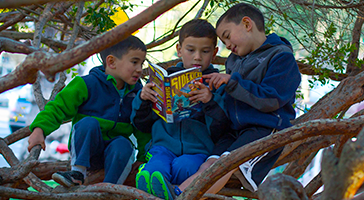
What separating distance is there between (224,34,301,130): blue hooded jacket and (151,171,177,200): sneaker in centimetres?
53

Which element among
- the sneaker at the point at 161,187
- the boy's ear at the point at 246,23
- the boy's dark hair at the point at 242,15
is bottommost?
the sneaker at the point at 161,187

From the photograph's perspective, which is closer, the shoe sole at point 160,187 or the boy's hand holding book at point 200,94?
the shoe sole at point 160,187

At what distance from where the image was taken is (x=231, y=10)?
219cm

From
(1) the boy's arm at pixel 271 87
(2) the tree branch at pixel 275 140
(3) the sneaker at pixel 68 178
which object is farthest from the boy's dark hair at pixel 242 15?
(3) the sneaker at pixel 68 178

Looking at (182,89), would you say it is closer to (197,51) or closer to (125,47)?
(197,51)

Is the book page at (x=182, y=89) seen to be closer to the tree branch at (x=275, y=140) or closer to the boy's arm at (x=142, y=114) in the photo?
the boy's arm at (x=142, y=114)

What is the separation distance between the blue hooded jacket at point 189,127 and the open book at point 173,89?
5.5 inches

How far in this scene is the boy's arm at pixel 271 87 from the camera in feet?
5.90

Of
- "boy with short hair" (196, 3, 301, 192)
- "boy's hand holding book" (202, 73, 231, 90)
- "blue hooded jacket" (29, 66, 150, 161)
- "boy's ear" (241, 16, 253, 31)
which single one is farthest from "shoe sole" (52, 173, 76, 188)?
"boy's ear" (241, 16, 253, 31)

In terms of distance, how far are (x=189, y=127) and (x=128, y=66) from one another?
594 millimetres

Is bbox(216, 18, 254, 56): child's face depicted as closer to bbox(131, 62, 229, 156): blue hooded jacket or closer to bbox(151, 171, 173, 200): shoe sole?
bbox(131, 62, 229, 156): blue hooded jacket

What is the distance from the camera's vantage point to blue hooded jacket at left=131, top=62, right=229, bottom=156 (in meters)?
1.95

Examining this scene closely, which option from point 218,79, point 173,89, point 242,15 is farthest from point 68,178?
point 242,15

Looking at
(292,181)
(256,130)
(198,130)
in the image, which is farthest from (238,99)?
(292,181)
